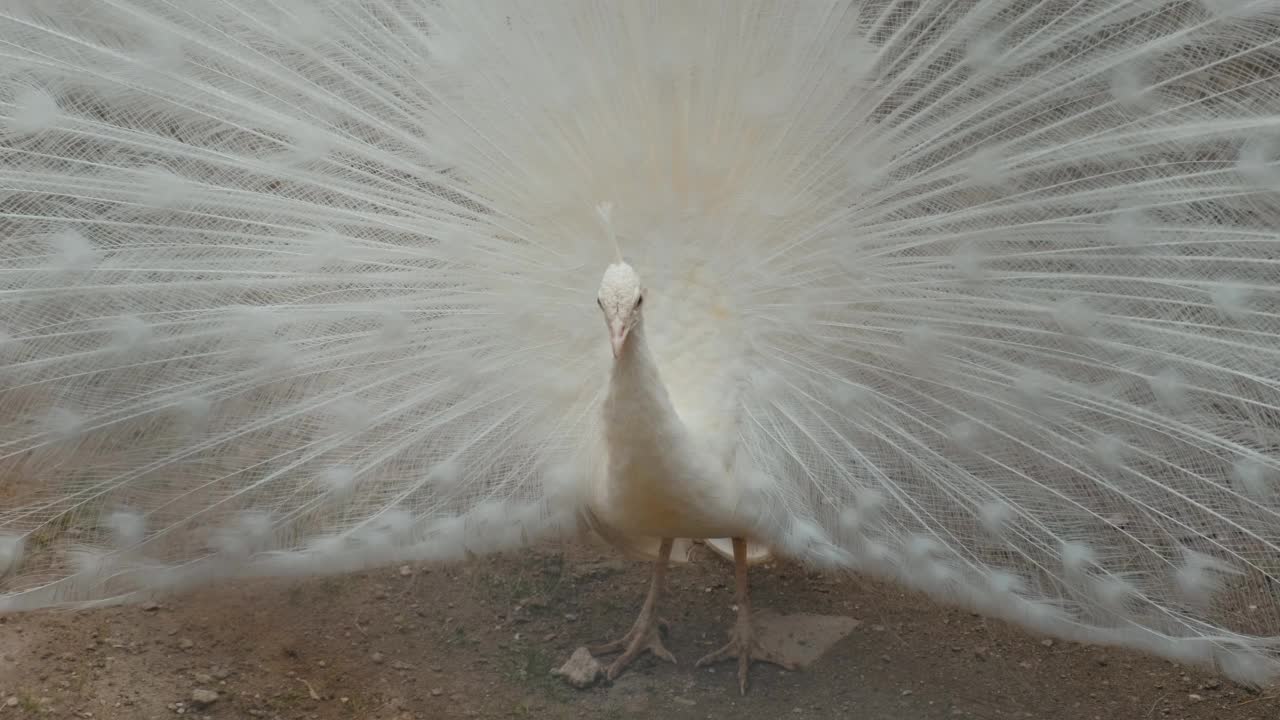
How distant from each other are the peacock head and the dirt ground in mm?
1466

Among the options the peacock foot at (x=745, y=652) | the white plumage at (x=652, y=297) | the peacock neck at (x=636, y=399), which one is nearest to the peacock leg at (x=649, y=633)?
the peacock foot at (x=745, y=652)

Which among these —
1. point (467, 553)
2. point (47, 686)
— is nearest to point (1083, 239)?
point (467, 553)

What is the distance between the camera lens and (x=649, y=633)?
403cm

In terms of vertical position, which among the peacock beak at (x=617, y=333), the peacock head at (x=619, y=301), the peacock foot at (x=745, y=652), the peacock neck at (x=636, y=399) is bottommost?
the peacock foot at (x=745, y=652)

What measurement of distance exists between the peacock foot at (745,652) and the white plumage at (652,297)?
62 cm

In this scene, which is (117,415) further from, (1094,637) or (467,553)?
(1094,637)

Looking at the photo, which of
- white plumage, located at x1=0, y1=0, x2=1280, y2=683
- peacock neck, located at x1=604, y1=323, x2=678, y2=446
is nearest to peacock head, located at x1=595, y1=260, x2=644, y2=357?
peacock neck, located at x1=604, y1=323, x2=678, y2=446

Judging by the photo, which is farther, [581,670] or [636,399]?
[581,670]

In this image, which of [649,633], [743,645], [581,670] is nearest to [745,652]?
[743,645]

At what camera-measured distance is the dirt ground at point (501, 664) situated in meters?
3.63

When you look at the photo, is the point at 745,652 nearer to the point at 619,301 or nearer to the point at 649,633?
the point at 649,633

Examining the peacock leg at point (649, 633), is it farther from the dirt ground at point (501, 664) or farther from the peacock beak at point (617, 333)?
the peacock beak at point (617, 333)

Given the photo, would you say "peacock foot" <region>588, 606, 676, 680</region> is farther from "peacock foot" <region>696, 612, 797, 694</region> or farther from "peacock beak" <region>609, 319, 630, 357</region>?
"peacock beak" <region>609, 319, 630, 357</region>

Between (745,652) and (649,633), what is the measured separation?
1.04 ft
